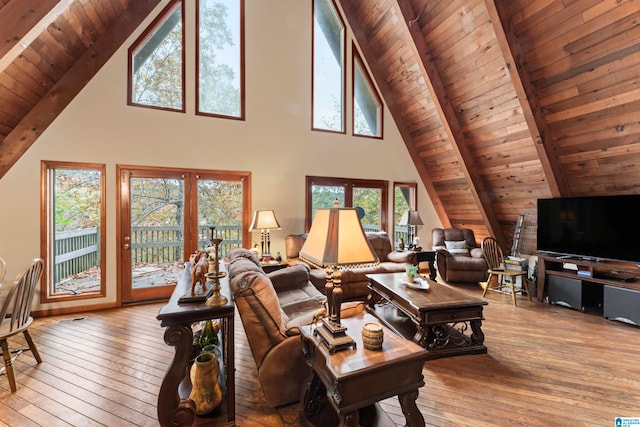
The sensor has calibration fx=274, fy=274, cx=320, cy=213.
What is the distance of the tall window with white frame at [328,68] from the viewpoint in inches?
209

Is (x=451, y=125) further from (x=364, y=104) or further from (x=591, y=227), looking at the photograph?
(x=591, y=227)

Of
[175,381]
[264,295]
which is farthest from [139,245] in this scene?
[264,295]

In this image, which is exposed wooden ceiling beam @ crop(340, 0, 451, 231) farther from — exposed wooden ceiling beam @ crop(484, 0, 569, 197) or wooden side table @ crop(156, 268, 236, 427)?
wooden side table @ crop(156, 268, 236, 427)

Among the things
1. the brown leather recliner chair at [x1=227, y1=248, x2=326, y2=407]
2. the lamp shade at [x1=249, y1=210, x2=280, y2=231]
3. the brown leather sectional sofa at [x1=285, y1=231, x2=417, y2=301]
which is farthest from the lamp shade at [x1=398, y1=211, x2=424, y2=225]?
the brown leather recliner chair at [x1=227, y1=248, x2=326, y2=407]

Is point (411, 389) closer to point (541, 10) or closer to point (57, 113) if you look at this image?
point (541, 10)

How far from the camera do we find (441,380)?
89.1 inches

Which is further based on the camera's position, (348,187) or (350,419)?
(348,187)

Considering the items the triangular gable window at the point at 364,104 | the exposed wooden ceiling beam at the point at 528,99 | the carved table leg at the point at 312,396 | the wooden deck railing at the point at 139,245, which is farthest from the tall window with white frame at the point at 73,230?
the exposed wooden ceiling beam at the point at 528,99

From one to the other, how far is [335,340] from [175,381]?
0.97 m

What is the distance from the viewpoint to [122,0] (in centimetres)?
375

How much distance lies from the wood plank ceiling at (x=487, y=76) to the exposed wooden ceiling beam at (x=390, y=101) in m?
0.04

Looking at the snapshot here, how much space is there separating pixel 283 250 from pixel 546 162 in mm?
4386

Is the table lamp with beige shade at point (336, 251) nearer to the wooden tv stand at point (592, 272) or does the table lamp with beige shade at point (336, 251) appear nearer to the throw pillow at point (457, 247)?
the wooden tv stand at point (592, 272)

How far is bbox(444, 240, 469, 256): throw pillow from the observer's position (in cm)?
550
